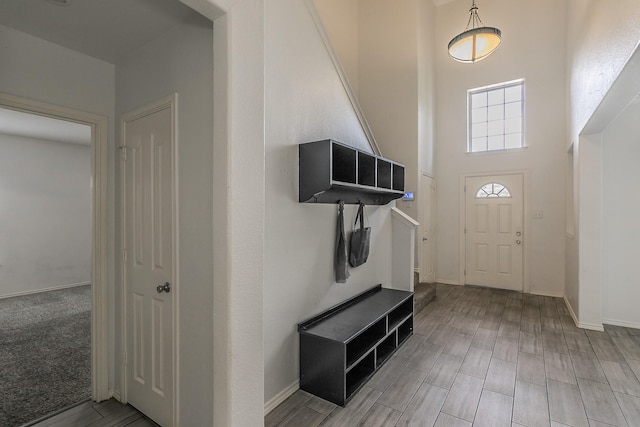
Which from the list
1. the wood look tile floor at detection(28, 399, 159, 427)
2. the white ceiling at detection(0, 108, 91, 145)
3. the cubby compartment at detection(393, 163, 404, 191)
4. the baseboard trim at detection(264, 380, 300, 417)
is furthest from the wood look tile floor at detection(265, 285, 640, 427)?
the white ceiling at detection(0, 108, 91, 145)

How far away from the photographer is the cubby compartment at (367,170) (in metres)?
2.92

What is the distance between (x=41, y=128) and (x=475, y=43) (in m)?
6.36

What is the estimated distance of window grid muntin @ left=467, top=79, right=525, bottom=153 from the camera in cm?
535

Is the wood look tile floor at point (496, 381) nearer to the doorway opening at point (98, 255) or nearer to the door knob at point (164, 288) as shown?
the door knob at point (164, 288)

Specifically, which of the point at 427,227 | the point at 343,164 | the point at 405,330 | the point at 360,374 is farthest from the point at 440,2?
the point at 360,374

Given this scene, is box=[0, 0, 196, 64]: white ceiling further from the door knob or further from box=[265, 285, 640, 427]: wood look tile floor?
box=[265, 285, 640, 427]: wood look tile floor

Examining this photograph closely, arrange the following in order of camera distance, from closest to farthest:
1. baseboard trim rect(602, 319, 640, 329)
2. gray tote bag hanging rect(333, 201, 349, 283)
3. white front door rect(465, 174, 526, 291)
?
gray tote bag hanging rect(333, 201, 349, 283) → baseboard trim rect(602, 319, 640, 329) → white front door rect(465, 174, 526, 291)

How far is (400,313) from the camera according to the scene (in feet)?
11.1

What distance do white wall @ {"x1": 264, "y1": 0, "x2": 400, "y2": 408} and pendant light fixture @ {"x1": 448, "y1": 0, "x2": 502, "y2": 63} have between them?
7.15 ft

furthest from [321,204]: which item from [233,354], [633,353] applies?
[633,353]

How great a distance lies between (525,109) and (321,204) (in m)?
4.62

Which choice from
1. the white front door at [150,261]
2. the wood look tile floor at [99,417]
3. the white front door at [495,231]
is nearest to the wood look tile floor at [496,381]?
the white front door at [150,261]

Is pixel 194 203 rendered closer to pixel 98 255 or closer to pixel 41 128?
pixel 98 255

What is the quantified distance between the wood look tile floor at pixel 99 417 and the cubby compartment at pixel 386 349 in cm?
182
